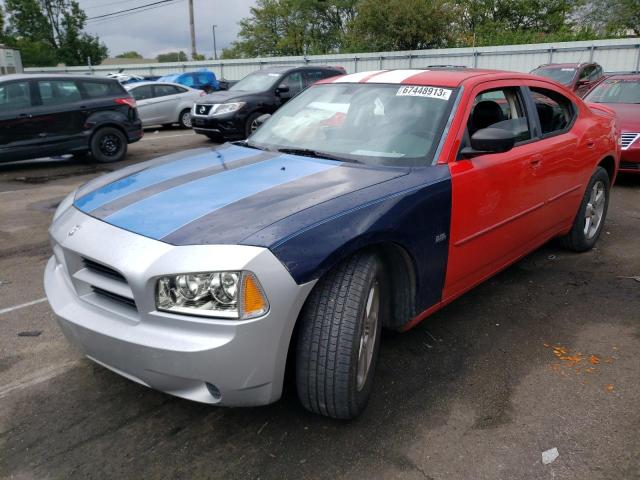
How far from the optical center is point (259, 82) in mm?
12594

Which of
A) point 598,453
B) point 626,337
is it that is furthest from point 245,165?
point 626,337

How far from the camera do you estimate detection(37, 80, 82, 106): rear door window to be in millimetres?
9531

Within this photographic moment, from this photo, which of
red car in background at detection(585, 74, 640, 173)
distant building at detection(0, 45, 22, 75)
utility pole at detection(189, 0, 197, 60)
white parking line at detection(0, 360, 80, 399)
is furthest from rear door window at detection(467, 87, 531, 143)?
utility pole at detection(189, 0, 197, 60)

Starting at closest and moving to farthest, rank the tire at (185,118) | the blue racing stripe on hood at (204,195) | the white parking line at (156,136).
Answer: the blue racing stripe on hood at (204,195), the white parking line at (156,136), the tire at (185,118)

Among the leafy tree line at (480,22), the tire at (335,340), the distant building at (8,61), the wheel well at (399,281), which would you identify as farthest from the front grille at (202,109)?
the distant building at (8,61)

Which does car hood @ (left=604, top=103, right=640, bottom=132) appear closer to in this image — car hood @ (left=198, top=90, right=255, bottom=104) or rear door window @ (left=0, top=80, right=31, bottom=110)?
car hood @ (left=198, top=90, right=255, bottom=104)

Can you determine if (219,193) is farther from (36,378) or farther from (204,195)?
(36,378)

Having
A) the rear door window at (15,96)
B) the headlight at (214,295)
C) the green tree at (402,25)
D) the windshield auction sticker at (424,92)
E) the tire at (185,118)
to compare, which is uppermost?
the green tree at (402,25)

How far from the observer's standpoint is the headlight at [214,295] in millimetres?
2115

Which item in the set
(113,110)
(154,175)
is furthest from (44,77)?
(154,175)

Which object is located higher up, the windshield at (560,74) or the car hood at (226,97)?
the windshield at (560,74)

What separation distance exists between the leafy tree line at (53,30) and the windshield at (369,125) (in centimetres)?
6255

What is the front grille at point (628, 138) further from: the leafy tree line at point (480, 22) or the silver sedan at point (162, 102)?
the leafy tree line at point (480, 22)

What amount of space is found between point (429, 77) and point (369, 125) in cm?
58
